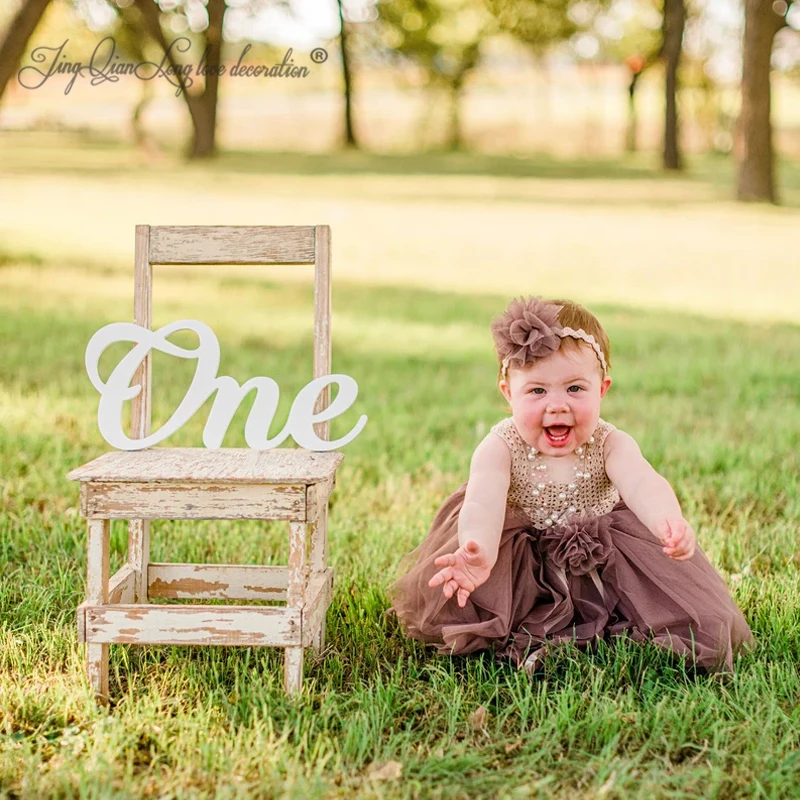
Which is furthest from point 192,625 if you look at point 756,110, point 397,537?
point 756,110

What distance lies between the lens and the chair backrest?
296 centimetres

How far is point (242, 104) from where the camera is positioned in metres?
45.7

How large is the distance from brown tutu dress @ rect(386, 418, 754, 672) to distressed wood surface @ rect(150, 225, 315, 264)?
31.4 inches

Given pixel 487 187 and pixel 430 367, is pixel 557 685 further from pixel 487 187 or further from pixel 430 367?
pixel 487 187

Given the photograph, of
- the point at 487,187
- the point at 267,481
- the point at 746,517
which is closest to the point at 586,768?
the point at 267,481

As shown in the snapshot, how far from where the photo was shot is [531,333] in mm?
2727

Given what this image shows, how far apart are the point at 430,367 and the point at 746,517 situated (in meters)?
3.25

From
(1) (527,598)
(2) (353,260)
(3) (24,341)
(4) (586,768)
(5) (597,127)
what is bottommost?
(4) (586,768)

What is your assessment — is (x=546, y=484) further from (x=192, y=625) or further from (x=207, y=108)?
(x=207, y=108)

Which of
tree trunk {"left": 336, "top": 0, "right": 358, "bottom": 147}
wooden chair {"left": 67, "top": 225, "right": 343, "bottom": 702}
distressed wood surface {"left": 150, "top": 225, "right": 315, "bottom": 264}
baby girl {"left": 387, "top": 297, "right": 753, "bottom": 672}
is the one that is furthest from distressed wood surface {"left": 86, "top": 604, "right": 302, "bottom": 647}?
tree trunk {"left": 336, "top": 0, "right": 358, "bottom": 147}

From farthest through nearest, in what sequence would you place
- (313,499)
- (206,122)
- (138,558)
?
1. (206,122)
2. (138,558)
3. (313,499)

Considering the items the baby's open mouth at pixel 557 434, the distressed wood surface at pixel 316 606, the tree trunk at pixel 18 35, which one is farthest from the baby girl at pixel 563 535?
the tree trunk at pixel 18 35

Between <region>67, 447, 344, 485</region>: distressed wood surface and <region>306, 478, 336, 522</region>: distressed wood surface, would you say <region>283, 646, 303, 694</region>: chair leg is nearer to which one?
<region>306, 478, 336, 522</region>: distressed wood surface

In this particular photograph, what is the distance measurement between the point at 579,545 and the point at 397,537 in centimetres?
112
